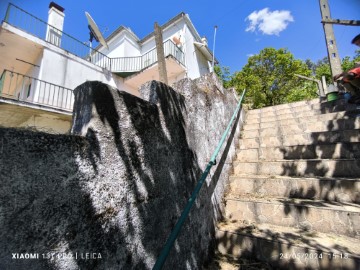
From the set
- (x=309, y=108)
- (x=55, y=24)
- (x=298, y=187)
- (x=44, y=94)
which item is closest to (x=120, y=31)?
(x=55, y=24)

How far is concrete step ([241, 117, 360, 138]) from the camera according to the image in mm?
3715

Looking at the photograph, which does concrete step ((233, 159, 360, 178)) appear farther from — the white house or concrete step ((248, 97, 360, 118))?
the white house

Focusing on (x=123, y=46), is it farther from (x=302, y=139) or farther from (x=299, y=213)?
(x=299, y=213)

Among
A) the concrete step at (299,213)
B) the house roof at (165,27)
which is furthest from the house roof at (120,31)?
the concrete step at (299,213)

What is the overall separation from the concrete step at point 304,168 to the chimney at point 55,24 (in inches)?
410

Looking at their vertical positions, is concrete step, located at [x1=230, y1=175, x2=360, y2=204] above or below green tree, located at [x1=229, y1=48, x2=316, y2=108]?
below

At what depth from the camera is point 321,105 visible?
505 cm

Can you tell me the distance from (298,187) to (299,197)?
5.4 inches

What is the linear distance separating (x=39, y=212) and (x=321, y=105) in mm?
6043

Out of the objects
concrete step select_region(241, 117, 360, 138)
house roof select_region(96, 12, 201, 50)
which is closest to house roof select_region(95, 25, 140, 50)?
house roof select_region(96, 12, 201, 50)

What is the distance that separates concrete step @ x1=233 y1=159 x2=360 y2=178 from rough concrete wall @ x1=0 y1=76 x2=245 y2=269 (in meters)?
1.41

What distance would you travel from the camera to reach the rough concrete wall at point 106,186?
35.9 inches

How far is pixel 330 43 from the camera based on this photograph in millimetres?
7457

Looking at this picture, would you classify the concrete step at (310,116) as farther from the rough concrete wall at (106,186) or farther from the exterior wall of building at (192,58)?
the exterior wall of building at (192,58)
